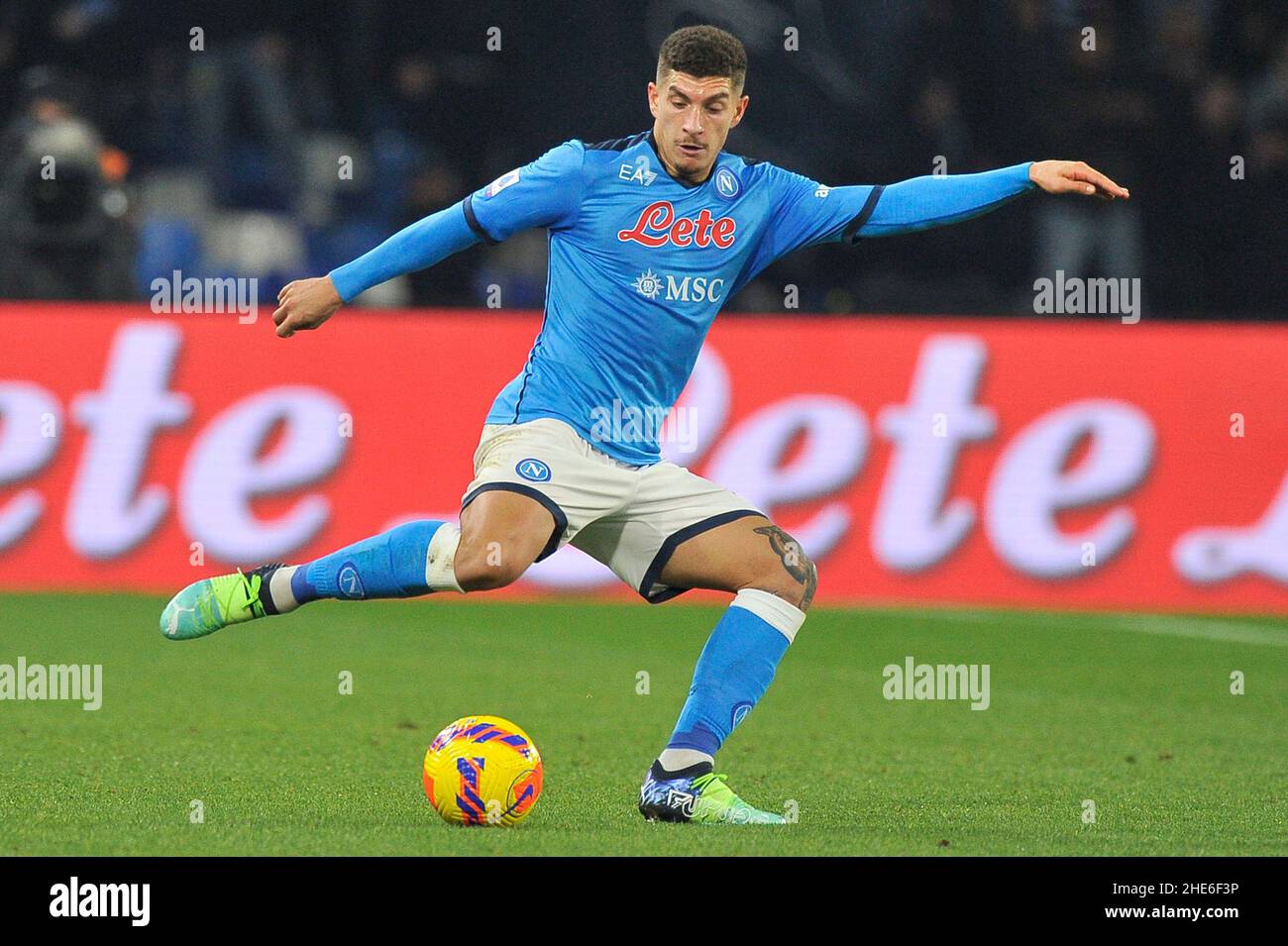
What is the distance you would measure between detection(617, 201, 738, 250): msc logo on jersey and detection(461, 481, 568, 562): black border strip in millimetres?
822

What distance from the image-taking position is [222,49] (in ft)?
49.1

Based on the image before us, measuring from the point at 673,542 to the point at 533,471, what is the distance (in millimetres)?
494

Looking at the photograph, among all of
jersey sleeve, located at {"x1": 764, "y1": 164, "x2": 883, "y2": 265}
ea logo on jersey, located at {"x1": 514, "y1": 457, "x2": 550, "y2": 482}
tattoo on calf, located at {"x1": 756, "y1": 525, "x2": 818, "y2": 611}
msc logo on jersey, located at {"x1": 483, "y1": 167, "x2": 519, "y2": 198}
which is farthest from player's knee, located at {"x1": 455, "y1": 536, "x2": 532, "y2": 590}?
jersey sleeve, located at {"x1": 764, "y1": 164, "x2": 883, "y2": 265}

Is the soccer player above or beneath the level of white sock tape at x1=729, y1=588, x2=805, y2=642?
above

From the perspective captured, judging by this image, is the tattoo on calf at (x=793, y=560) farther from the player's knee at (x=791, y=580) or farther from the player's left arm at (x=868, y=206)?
the player's left arm at (x=868, y=206)

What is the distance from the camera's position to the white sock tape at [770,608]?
6.08 m

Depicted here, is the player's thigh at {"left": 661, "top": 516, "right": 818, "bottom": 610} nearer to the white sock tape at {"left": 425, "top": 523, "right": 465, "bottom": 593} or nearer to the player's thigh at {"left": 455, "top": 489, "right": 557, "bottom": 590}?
the player's thigh at {"left": 455, "top": 489, "right": 557, "bottom": 590}

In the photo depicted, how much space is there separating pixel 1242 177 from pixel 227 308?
714cm

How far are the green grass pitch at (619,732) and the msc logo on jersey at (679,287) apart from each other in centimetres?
152

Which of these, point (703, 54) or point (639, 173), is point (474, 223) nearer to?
point (639, 173)

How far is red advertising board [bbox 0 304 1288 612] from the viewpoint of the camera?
1223 centimetres

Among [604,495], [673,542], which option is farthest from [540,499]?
[673,542]

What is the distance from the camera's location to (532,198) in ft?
19.8

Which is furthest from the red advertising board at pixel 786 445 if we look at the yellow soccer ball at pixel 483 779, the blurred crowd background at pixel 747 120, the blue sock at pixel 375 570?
the yellow soccer ball at pixel 483 779
